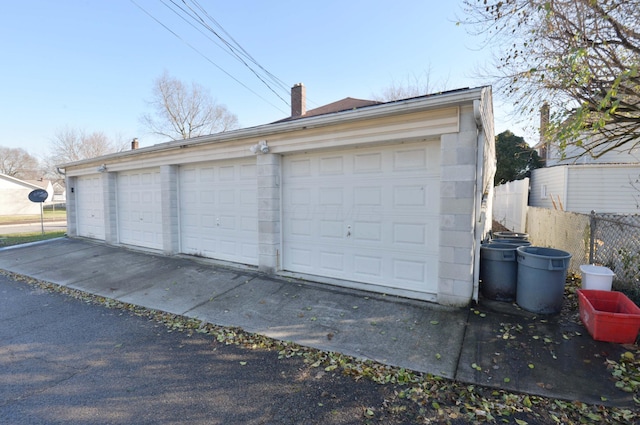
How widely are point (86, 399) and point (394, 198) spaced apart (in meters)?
4.43

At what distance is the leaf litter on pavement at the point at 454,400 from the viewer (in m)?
2.44

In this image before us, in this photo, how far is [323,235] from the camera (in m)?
5.72

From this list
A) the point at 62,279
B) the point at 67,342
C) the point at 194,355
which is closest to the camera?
the point at 194,355

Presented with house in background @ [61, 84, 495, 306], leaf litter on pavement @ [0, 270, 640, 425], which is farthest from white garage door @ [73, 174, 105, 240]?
leaf litter on pavement @ [0, 270, 640, 425]

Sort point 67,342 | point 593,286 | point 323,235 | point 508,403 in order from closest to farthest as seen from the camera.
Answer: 1. point 508,403
2. point 67,342
3. point 593,286
4. point 323,235

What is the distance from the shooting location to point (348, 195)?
5430 millimetres

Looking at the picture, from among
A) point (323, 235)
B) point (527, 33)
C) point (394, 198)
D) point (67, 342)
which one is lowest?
point (67, 342)

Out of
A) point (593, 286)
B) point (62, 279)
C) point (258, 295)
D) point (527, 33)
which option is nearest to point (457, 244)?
point (593, 286)

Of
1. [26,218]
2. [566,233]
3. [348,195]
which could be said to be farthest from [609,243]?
[26,218]

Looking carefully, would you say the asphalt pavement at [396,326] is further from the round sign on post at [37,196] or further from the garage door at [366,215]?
the round sign on post at [37,196]

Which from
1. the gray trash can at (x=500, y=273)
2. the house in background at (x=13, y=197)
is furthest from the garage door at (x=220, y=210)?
the house in background at (x=13, y=197)

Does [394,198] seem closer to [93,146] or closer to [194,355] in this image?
[194,355]

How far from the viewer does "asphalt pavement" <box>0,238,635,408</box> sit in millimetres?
2973

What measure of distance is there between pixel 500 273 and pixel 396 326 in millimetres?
1929
